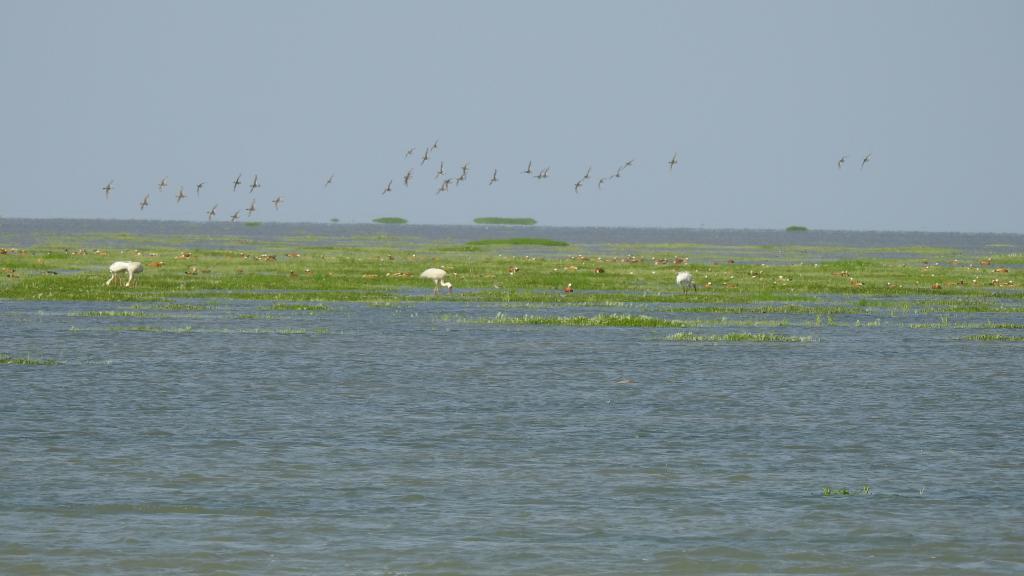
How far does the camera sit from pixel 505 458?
762 inches

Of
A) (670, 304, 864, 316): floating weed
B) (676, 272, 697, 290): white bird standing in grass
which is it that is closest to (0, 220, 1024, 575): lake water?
(670, 304, 864, 316): floating weed

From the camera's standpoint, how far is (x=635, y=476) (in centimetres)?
1809

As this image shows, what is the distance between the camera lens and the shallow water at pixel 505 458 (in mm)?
14219

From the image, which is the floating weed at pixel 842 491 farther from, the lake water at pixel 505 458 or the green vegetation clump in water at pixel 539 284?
the green vegetation clump in water at pixel 539 284

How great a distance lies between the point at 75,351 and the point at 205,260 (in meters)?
42.7

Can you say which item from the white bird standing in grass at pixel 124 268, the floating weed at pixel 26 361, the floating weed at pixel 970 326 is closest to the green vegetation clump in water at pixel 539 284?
the white bird standing in grass at pixel 124 268

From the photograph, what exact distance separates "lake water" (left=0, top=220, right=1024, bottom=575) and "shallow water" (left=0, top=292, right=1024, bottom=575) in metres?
0.06

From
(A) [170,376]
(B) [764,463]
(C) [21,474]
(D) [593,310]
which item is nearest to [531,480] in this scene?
(B) [764,463]

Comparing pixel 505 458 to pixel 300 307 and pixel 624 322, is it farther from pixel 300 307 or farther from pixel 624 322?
pixel 300 307

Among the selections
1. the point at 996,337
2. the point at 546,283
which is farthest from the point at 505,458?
the point at 546,283

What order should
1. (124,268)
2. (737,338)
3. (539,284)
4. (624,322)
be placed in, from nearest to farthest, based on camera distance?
(737,338), (624,322), (124,268), (539,284)

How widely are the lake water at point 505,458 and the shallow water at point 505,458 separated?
55 millimetres

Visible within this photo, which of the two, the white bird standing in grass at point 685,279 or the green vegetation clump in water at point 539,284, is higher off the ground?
the white bird standing in grass at point 685,279

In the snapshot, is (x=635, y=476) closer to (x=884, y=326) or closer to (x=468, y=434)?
(x=468, y=434)
